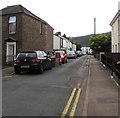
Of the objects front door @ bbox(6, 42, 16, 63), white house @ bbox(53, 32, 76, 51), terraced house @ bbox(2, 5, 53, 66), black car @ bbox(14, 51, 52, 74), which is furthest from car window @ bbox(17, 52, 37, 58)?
white house @ bbox(53, 32, 76, 51)

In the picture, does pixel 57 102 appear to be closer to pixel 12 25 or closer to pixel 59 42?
pixel 12 25

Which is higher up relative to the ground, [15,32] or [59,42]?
[59,42]

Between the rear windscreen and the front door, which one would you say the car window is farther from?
the front door

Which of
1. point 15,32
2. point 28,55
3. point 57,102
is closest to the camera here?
point 57,102

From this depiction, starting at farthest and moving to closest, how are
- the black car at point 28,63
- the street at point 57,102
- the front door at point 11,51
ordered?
the front door at point 11,51, the black car at point 28,63, the street at point 57,102

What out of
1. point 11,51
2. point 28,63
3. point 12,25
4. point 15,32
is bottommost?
point 28,63

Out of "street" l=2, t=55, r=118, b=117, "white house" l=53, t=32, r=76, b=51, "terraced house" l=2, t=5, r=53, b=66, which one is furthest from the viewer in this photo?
"white house" l=53, t=32, r=76, b=51

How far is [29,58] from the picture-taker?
58.6 feet

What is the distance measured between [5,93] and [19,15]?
20839 millimetres

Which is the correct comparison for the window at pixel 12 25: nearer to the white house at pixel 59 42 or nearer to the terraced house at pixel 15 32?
the terraced house at pixel 15 32

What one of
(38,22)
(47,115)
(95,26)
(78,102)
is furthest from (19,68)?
(95,26)

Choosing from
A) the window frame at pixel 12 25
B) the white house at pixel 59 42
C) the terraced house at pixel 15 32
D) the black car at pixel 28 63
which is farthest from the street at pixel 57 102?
the white house at pixel 59 42

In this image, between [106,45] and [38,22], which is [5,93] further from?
[106,45]

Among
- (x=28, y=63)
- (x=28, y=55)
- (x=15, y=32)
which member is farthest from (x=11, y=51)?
(x=28, y=63)
